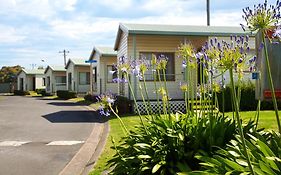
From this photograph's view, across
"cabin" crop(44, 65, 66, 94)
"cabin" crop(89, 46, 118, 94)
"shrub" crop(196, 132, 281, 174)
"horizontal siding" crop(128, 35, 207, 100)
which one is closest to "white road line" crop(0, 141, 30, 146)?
"shrub" crop(196, 132, 281, 174)

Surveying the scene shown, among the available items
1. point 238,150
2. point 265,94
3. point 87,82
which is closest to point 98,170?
point 265,94

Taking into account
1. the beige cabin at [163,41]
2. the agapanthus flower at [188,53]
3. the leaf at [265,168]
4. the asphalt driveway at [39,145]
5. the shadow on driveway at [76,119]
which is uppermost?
the beige cabin at [163,41]

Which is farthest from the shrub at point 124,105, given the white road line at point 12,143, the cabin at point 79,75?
the cabin at point 79,75

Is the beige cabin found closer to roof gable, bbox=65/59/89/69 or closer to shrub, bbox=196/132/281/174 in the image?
shrub, bbox=196/132/281/174

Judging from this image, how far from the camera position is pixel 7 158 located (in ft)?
31.2

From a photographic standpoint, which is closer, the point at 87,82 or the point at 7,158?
the point at 7,158

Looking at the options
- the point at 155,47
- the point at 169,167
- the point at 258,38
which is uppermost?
the point at 155,47

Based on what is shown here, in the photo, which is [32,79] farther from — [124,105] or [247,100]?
[247,100]

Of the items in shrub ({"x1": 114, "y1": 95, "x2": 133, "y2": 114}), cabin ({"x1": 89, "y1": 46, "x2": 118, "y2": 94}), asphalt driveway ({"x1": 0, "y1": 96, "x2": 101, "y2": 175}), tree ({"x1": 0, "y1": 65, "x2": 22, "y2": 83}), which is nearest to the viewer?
asphalt driveway ({"x1": 0, "y1": 96, "x2": 101, "y2": 175})

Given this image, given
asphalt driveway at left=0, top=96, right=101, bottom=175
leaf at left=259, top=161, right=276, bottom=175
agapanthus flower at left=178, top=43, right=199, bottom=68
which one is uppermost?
agapanthus flower at left=178, top=43, right=199, bottom=68

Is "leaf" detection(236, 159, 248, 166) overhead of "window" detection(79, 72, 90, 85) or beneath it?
beneath

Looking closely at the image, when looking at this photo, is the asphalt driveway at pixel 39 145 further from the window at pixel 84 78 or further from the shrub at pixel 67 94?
the window at pixel 84 78

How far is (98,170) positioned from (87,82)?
125 ft

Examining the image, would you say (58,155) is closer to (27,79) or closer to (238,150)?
(238,150)
